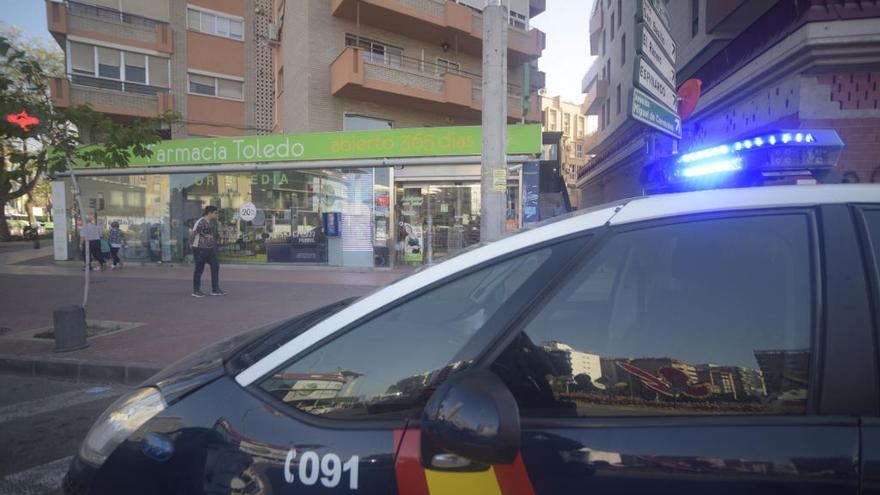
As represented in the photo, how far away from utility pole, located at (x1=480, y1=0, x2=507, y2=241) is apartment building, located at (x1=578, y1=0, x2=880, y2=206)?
1.58 m

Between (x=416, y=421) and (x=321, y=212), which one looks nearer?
(x=416, y=421)

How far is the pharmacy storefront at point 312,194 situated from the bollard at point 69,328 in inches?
351

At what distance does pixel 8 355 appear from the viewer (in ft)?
17.7

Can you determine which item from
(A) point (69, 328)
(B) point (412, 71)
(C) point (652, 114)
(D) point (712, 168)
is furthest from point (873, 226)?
(B) point (412, 71)

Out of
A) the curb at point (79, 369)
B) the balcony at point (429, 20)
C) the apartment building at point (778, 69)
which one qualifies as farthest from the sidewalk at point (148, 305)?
the balcony at point (429, 20)

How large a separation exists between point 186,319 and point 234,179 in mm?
9235

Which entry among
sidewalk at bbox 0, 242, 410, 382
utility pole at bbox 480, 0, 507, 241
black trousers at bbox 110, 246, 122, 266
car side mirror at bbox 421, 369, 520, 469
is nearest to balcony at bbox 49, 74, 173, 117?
black trousers at bbox 110, 246, 122, 266

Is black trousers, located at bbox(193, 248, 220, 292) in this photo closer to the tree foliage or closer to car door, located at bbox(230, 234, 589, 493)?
the tree foliage

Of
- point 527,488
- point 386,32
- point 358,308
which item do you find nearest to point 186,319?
point 358,308

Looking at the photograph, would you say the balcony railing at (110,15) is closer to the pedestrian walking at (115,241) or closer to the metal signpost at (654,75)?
the pedestrian walking at (115,241)

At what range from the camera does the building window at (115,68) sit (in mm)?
19000

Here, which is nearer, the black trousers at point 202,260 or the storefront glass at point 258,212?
the black trousers at point 202,260

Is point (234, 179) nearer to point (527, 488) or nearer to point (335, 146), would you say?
→ point (335, 146)

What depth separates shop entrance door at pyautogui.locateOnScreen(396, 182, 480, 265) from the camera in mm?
14188
